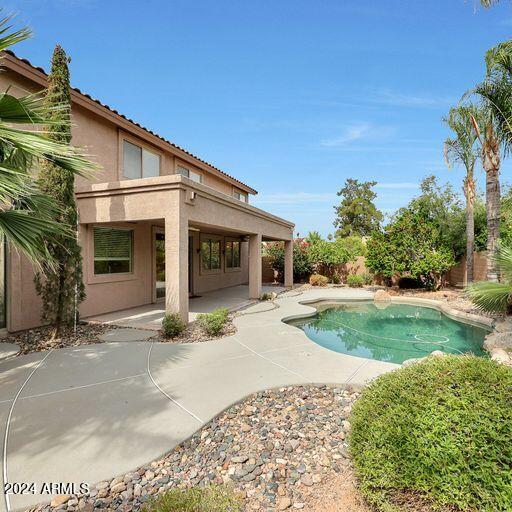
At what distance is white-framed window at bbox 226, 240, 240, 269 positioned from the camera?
21.3 meters

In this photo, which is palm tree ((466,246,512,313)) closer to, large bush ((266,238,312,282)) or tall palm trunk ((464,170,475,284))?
tall palm trunk ((464,170,475,284))

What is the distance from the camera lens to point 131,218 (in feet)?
30.5

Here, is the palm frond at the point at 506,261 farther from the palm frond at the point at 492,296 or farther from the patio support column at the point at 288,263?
the patio support column at the point at 288,263

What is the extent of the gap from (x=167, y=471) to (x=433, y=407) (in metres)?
2.73

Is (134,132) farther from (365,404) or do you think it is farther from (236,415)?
(365,404)

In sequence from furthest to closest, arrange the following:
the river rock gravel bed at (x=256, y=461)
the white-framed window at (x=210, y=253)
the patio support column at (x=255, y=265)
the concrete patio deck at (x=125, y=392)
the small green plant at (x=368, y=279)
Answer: the small green plant at (x=368, y=279)
the white-framed window at (x=210, y=253)
the patio support column at (x=255, y=265)
the concrete patio deck at (x=125, y=392)
the river rock gravel bed at (x=256, y=461)

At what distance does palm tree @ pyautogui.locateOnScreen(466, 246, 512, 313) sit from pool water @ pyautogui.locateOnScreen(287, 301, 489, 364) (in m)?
1.25

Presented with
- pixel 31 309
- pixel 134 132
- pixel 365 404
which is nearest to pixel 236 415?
pixel 365 404

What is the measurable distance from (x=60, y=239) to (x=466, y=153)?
20.1 metres

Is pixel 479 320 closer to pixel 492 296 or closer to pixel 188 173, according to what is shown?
pixel 492 296

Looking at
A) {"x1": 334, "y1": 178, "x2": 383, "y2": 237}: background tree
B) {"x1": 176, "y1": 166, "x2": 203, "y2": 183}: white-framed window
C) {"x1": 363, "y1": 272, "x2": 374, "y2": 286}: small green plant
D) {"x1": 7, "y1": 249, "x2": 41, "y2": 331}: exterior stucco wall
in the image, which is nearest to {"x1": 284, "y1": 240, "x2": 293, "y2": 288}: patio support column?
{"x1": 363, "y1": 272, "x2": 374, "y2": 286}: small green plant

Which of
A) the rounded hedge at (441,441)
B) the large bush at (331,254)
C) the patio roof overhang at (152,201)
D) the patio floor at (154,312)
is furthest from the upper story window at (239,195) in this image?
the rounded hedge at (441,441)

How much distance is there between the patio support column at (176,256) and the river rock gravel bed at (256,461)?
14.9ft

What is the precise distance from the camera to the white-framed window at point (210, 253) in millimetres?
18156
